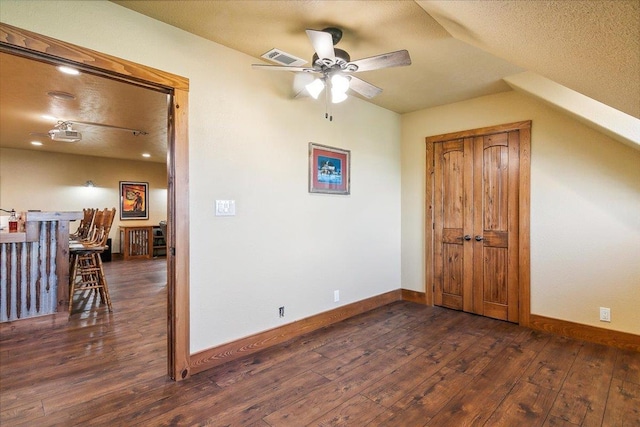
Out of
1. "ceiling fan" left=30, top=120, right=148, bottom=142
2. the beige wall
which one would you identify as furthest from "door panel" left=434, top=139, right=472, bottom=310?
the beige wall

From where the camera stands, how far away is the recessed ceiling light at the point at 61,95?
352cm

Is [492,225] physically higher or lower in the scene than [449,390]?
higher

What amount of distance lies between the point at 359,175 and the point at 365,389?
7.76 feet

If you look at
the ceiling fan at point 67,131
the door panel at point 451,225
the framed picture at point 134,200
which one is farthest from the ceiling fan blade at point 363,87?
the framed picture at point 134,200

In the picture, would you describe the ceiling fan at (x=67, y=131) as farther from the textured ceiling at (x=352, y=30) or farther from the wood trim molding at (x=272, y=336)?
the wood trim molding at (x=272, y=336)

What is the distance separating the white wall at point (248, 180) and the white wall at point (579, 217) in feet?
5.89

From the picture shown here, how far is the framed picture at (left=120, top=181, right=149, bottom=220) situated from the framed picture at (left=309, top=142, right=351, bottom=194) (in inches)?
282

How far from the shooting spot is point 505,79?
3.11 metres

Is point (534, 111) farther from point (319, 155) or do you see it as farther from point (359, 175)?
point (319, 155)

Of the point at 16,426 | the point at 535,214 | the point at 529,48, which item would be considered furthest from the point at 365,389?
the point at 535,214

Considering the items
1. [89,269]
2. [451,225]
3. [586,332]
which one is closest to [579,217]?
[586,332]

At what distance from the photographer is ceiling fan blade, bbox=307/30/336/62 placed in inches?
73.8

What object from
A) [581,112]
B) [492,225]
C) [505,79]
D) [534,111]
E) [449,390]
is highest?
[505,79]

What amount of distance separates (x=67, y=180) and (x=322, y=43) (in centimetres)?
820
